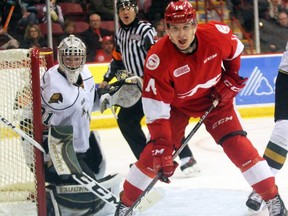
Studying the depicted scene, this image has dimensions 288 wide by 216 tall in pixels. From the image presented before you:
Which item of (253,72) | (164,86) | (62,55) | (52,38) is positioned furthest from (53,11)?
(164,86)

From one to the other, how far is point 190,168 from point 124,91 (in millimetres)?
741

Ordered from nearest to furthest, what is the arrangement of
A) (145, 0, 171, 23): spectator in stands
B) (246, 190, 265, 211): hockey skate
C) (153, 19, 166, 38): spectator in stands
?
(246, 190, 265, 211): hockey skate, (153, 19, 166, 38): spectator in stands, (145, 0, 171, 23): spectator in stands

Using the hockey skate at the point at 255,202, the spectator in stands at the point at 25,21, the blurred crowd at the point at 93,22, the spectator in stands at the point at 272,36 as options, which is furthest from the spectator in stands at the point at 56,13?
the hockey skate at the point at 255,202

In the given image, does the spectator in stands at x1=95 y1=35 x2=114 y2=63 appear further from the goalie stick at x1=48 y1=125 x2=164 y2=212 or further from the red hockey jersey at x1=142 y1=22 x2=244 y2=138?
the red hockey jersey at x1=142 y1=22 x2=244 y2=138

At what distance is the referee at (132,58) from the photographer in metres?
4.09

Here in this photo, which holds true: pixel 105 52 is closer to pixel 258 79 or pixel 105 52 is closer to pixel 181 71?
pixel 258 79

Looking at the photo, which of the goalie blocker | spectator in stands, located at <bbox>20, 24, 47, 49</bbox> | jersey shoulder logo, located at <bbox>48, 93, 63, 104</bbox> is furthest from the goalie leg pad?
spectator in stands, located at <bbox>20, 24, 47, 49</bbox>

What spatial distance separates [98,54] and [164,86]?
3566mm

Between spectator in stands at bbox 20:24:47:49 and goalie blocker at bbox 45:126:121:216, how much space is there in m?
2.81

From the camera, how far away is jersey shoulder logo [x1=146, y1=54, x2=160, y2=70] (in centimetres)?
282

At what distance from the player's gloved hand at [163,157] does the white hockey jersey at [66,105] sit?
59cm

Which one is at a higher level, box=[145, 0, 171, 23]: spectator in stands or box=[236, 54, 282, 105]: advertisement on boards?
box=[145, 0, 171, 23]: spectator in stands

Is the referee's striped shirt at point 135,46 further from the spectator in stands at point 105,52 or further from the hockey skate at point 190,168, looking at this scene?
the spectator in stands at point 105,52

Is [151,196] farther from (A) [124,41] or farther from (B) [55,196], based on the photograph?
(A) [124,41]
